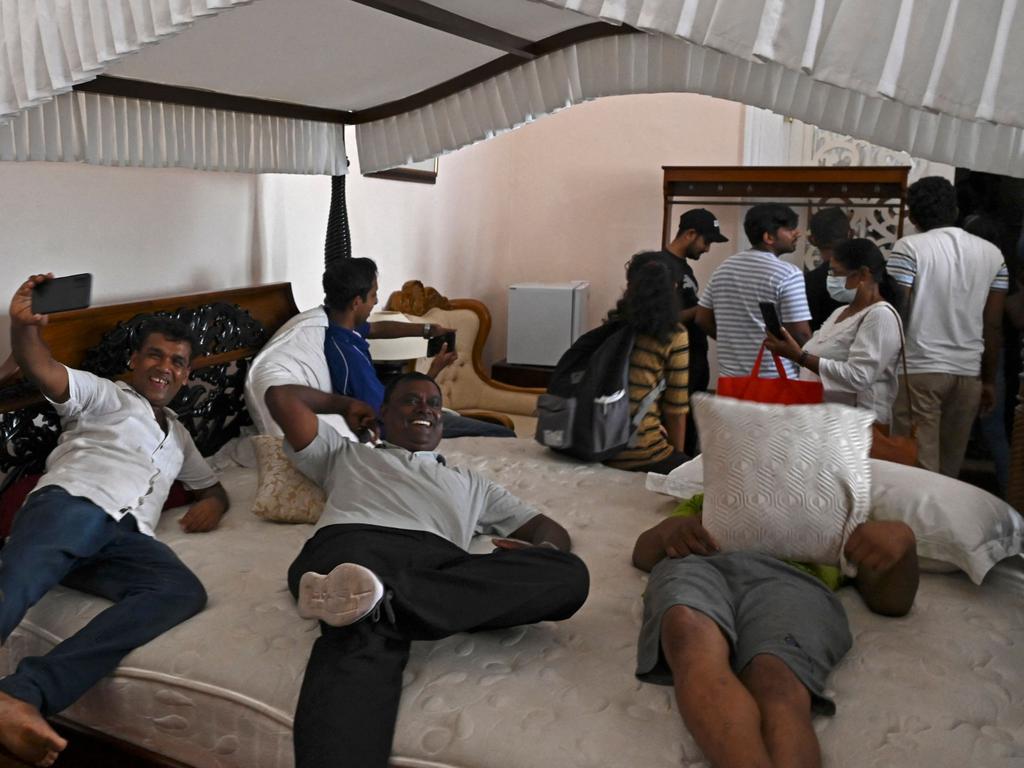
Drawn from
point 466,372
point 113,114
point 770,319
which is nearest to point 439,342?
point 466,372

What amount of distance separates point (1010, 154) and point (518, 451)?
2.16 m

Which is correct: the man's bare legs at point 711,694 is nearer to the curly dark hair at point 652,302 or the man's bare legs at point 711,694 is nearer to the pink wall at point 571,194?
the curly dark hair at point 652,302

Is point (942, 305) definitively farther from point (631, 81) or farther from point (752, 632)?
point (752, 632)

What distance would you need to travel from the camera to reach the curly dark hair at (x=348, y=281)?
3.51 m

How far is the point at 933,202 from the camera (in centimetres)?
386

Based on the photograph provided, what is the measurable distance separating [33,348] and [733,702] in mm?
1743

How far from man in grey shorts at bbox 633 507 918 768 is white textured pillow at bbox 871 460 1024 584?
0.74 feet

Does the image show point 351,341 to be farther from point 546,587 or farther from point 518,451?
point 546,587

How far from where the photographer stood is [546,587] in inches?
82.7

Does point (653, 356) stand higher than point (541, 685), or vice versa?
point (653, 356)

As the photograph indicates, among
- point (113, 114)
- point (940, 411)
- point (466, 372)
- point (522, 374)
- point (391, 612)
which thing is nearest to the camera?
point (391, 612)

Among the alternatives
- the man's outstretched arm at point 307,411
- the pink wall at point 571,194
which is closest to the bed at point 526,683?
the man's outstretched arm at point 307,411

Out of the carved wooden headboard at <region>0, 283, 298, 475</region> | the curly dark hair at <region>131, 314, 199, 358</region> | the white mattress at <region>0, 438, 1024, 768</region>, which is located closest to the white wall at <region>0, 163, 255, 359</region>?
the carved wooden headboard at <region>0, 283, 298, 475</region>

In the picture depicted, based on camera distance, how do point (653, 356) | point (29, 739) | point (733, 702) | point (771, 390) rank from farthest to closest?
1. point (653, 356)
2. point (771, 390)
3. point (29, 739)
4. point (733, 702)
